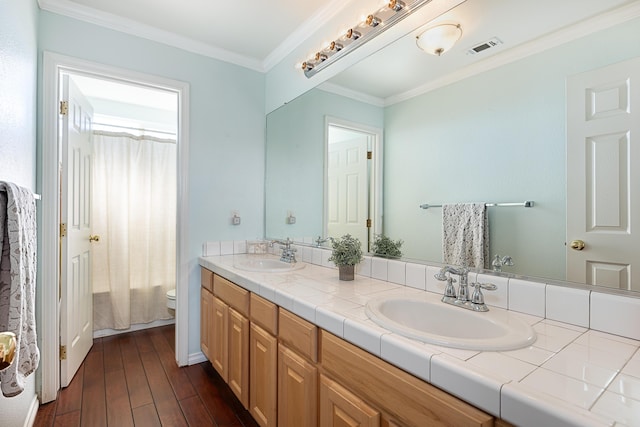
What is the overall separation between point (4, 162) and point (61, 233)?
37.7 inches

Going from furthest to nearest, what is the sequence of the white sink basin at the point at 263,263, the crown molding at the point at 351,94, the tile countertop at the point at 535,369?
the white sink basin at the point at 263,263 < the crown molding at the point at 351,94 < the tile countertop at the point at 535,369

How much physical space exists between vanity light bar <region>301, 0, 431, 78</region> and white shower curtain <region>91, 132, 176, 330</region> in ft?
6.37

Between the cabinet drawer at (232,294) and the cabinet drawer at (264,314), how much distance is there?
0.09 m

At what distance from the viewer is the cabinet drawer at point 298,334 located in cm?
114

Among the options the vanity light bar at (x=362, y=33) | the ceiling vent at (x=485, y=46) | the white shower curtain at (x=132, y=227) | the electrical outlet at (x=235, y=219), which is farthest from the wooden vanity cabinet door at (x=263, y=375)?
the white shower curtain at (x=132, y=227)

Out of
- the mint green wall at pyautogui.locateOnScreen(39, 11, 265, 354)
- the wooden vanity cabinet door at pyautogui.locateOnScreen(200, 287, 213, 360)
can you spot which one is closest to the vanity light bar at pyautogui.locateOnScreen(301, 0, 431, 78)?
the mint green wall at pyautogui.locateOnScreen(39, 11, 265, 354)

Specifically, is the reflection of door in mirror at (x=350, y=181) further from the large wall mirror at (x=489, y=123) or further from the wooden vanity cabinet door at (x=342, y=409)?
the wooden vanity cabinet door at (x=342, y=409)

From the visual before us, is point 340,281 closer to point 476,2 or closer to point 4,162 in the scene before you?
point 476,2

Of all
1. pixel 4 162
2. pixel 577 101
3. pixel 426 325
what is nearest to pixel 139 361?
pixel 4 162

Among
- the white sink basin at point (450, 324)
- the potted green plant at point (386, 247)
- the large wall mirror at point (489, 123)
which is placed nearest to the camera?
the white sink basin at point (450, 324)

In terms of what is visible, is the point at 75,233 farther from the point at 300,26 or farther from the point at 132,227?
the point at 300,26

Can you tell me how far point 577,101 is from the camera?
100 cm

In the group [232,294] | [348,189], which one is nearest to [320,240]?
[348,189]

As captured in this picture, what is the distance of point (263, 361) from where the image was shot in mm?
1474
